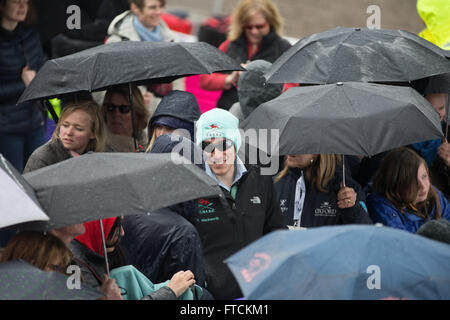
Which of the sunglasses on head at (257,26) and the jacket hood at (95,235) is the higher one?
the sunglasses on head at (257,26)

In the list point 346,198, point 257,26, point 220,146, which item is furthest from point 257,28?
point 220,146

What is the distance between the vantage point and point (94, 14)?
6797mm

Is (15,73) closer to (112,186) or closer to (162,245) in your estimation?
(162,245)

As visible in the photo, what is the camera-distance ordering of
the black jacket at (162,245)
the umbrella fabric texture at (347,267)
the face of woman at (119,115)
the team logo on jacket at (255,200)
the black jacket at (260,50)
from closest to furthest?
the umbrella fabric texture at (347,267) → the black jacket at (162,245) → the team logo on jacket at (255,200) → the face of woman at (119,115) → the black jacket at (260,50)

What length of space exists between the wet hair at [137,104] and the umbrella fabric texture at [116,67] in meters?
0.49

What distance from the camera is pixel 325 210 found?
5.59 meters

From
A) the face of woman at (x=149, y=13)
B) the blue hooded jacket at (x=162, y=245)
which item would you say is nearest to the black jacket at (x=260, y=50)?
the face of woman at (x=149, y=13)

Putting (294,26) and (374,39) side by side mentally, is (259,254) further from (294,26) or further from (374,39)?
(294,26)

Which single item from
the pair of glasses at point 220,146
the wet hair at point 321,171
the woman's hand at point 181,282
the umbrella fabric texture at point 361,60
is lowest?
the woman's hand at point 181,282

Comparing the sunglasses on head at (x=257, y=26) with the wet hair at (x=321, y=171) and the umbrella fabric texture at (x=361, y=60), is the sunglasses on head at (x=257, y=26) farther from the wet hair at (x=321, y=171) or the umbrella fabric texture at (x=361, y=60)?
the wet hair at (x=321, y=171)

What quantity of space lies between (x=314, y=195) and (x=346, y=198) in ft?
0.74

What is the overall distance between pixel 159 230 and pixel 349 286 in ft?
4.94

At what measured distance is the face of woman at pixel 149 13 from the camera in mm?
7820
